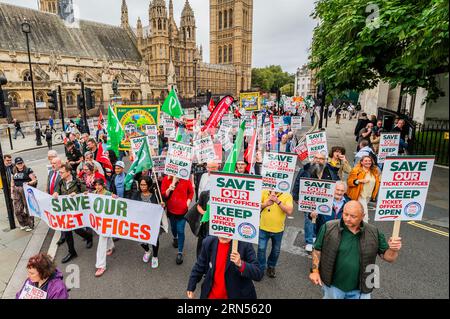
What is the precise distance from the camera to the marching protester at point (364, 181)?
5762mm

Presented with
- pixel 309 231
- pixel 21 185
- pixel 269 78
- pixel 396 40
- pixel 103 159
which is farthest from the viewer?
pixel 269 78

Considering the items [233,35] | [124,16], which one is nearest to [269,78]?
[233,35]

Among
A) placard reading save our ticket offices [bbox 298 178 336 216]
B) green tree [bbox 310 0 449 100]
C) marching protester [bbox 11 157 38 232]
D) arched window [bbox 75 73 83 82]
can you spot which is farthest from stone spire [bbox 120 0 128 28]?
placard reading save our ticket offices [bbox 298 178 336 216]

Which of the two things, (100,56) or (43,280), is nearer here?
(43,280)

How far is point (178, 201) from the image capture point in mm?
5562

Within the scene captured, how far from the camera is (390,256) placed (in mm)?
3156

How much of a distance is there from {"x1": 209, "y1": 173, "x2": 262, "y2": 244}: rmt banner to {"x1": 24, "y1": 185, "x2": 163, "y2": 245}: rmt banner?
206 cm

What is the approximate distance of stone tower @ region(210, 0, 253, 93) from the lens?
316 feet

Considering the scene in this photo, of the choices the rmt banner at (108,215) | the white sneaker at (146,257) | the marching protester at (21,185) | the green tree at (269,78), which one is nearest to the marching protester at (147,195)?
the white sneaker at (146,257)

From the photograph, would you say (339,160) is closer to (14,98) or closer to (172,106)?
(172,106)

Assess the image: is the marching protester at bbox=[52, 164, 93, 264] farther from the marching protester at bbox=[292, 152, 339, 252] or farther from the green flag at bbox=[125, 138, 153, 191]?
the marching protester at bbox=[292, 152, 339, 252]

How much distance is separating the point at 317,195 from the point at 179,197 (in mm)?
2547

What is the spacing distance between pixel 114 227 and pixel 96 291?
41.2 inches
